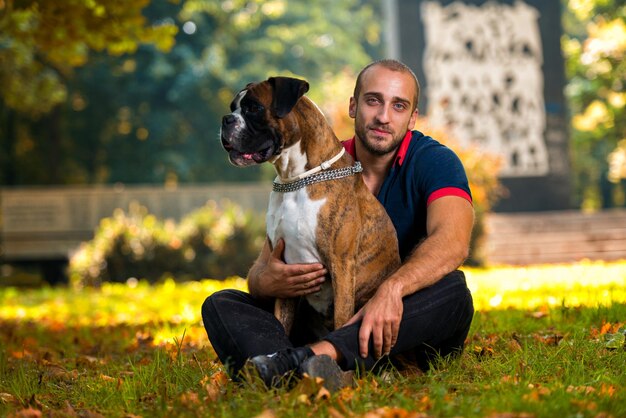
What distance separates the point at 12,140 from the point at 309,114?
25217 millimetres

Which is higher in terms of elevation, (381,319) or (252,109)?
(252,109)

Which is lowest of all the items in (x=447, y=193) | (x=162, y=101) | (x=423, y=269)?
(x=423, y=269)

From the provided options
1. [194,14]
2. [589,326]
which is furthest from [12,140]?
[589,326]

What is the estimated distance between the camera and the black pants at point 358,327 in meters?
3.72

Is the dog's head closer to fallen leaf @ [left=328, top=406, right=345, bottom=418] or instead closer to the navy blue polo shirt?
the navy blue polo shirt

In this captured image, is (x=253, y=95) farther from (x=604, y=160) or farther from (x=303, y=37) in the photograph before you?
(x=604, y=160)

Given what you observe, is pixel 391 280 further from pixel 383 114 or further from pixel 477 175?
pixel 477 175

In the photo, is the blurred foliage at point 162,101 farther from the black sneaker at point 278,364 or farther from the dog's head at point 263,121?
the black sneaker at point 278,364

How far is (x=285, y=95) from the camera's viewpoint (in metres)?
3.79

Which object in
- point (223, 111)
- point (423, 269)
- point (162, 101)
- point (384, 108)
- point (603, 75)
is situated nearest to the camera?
point (423, 269)

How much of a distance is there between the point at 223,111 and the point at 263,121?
27.7m

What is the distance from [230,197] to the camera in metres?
21.3

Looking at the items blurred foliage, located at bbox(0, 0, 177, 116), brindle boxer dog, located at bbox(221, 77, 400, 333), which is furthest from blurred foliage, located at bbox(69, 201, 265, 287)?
brindle boxer dog, located at bbox(221, 77, 400, 333)

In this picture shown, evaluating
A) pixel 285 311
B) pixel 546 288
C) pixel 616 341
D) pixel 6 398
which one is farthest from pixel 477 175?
pixel 6 398
